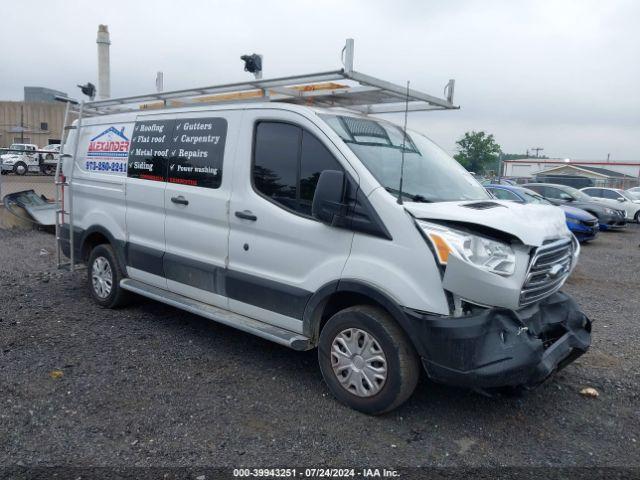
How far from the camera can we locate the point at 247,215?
14.1 feet

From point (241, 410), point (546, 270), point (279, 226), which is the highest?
point (279, 226)

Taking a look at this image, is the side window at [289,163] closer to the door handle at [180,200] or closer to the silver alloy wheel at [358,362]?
the door handle at [180,200]

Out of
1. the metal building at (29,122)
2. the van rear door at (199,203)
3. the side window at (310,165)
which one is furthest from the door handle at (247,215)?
the metal building at (29,122)

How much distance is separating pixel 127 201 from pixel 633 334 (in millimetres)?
5534

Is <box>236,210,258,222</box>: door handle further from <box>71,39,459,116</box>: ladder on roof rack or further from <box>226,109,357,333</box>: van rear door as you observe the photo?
<box>71,39,459,116</box>: ladder on roof rack

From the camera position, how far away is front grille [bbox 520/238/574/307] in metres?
3.39

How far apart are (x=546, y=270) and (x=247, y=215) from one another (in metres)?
2.27

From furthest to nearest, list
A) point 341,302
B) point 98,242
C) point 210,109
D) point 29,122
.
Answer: point 29,122 → point 98,242 → point 210,109 → point 341,302

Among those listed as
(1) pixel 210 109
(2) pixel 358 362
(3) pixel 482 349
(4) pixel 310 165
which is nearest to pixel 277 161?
(4) pixel 310 165

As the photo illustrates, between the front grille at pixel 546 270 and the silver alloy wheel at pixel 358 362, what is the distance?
1.02 meters

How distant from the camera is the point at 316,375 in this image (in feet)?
14.5

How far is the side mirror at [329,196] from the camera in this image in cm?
361

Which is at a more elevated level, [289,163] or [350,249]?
[289,163]

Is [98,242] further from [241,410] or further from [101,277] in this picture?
[241,410]
